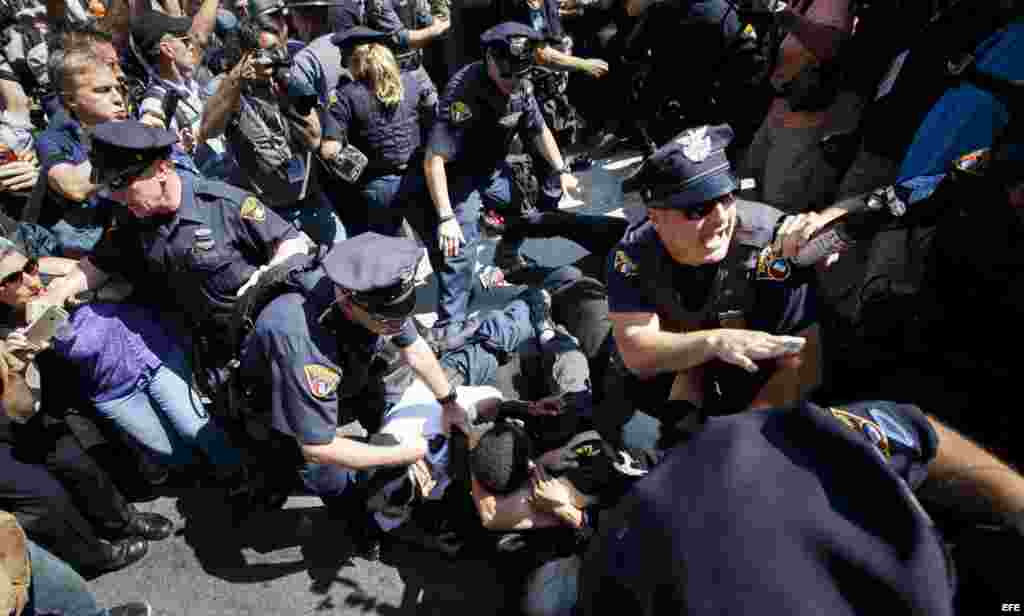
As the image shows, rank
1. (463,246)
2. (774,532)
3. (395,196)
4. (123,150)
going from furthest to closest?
1. (395,196)
2. (463,246)
3. (123,150)
4. (774,532)

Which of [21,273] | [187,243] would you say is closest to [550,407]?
[187,243]

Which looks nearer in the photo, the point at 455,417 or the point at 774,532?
the point at 774,532

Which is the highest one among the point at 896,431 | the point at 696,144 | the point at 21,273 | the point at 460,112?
the point at 696,144

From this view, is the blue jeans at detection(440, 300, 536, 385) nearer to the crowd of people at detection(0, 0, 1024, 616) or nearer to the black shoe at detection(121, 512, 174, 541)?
the crowd of people at detection(0, 0, 1024, 616)

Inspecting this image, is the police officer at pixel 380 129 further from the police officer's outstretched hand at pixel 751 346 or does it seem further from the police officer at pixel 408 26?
the police officer's outstretched hand at pixel 751 346

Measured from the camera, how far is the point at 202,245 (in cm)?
289

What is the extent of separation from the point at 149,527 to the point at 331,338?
74.9 inches

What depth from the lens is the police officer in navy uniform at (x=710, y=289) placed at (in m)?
2.01

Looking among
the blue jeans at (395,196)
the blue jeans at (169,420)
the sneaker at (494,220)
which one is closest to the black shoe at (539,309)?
the sneaker at (494,220)

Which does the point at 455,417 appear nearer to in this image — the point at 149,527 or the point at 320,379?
the point at 320,379

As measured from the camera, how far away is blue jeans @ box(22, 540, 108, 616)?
2334mm

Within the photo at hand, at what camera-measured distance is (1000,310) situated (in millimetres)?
2383

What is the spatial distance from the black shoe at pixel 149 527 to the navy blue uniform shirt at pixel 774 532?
321 cm

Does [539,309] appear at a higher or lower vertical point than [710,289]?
lower
